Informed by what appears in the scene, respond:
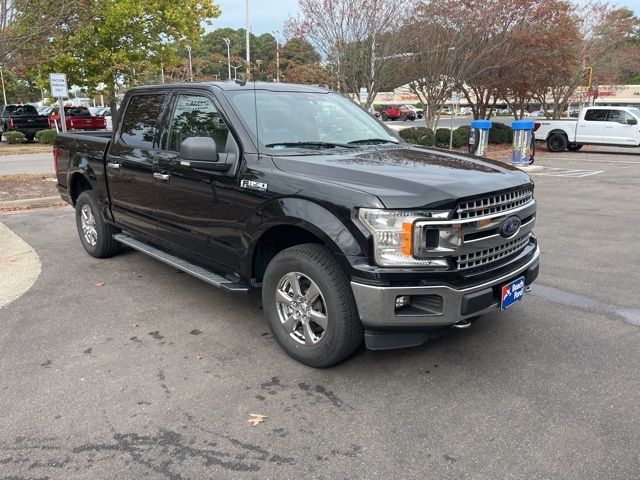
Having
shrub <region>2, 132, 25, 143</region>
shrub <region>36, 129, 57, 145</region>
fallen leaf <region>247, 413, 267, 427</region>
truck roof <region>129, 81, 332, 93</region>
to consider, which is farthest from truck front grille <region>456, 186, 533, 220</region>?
shrub <region>2, 132, 25, 143</region>

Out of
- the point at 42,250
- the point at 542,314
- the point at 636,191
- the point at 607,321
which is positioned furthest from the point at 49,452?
the point at 636,191

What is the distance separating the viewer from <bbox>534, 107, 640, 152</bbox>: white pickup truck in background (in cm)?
2133

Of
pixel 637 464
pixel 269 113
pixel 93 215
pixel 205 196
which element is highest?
pixel 269 113

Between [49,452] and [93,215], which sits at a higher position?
[93,215]

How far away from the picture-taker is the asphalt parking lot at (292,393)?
2.75 meters

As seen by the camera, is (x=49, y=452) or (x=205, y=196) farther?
(x=205, y=196)

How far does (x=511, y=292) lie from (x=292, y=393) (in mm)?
1584

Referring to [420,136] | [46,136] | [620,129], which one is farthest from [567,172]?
[46,136]

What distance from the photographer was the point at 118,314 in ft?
15.4

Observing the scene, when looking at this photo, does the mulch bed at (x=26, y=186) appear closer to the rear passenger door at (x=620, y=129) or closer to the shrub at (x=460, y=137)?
the shrub at (x=460, y=137)

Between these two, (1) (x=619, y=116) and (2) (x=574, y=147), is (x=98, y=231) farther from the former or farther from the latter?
(2) (x=574, y=147)

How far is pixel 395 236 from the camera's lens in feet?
10.2

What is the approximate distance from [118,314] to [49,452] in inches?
76.6

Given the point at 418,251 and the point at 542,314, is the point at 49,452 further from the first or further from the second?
the point at 542,314
